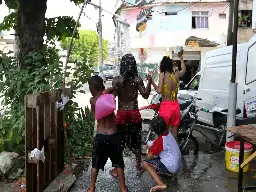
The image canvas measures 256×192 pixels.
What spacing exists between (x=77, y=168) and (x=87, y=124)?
8.18 ft

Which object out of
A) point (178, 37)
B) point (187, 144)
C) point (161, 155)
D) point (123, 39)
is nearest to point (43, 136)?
point (161, 155)

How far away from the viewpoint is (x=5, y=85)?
5.52 m

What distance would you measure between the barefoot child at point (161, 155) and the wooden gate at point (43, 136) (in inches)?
52.4

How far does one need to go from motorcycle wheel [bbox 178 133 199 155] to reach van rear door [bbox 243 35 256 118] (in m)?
1.29

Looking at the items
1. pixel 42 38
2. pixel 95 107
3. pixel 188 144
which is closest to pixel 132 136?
pixel 95 107

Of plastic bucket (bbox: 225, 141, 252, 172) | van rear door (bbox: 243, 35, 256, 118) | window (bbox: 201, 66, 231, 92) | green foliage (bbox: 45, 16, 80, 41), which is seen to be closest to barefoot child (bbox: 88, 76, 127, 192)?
plastic bucket (bbox: 225, 141, 252, 172)

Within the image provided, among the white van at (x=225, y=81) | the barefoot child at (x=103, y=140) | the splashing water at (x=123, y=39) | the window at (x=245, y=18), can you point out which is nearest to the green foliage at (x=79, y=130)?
the barefoot child at (x=103, y=140)

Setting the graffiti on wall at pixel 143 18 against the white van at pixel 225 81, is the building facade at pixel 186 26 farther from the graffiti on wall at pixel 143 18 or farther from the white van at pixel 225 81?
the white van at pixel 225 81

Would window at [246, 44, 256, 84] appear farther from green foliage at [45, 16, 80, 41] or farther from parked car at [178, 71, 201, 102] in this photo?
green foliage at [45, 16, 80, 41]

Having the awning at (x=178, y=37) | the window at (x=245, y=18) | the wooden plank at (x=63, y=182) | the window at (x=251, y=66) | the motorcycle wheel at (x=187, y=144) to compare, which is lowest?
the wooden plank at (x=63, y=182)

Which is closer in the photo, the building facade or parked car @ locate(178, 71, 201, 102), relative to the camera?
parked car @ locate(178, 71, 201, 102)

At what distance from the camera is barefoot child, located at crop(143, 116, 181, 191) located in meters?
4.34

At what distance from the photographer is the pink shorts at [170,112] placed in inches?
218

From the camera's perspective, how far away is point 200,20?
83.0 ft
